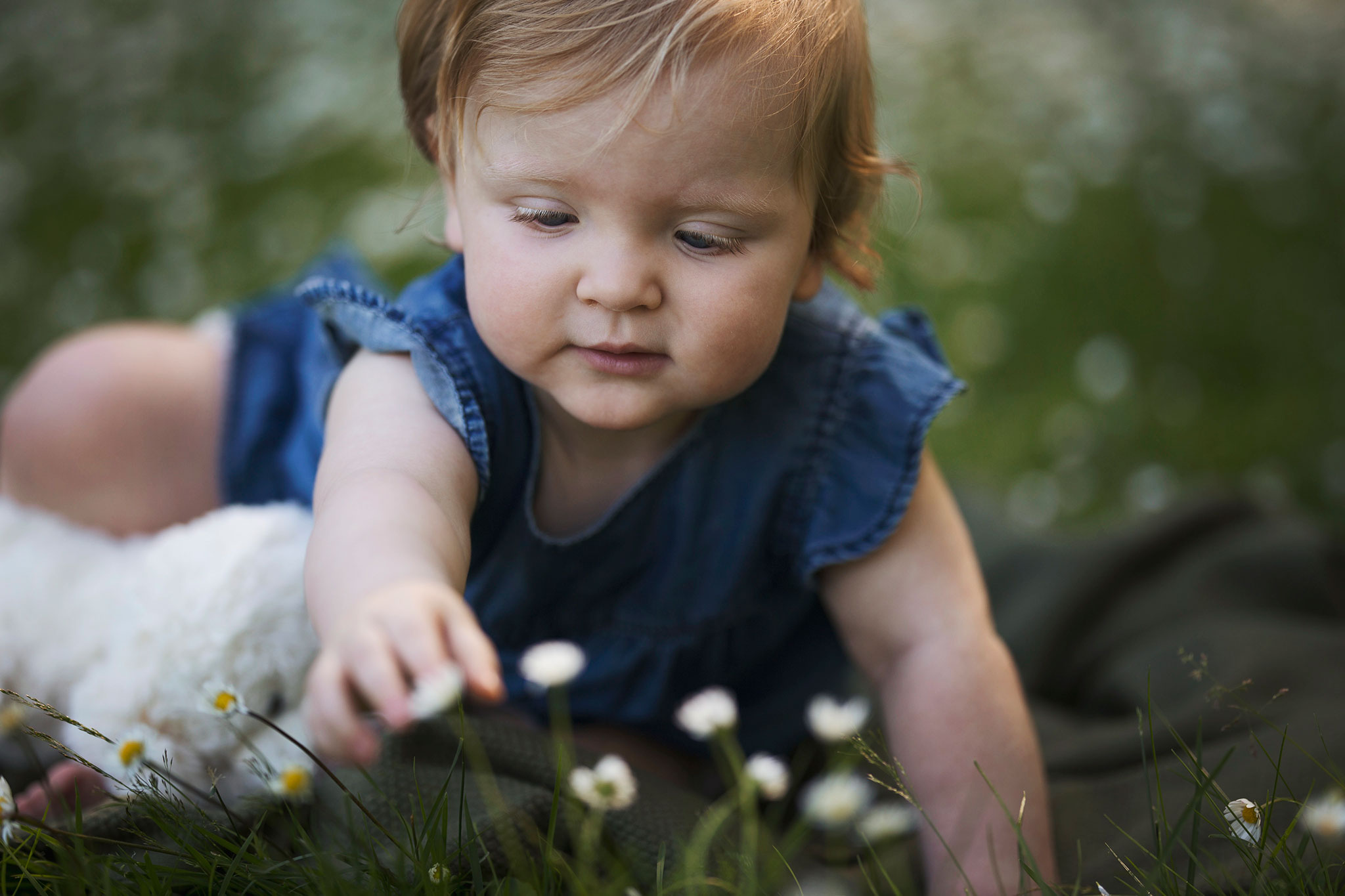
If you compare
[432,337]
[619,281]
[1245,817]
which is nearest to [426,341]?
[432,337]

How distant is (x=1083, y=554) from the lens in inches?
71.7

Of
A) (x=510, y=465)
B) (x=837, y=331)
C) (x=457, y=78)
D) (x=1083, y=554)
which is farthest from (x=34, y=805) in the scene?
(x=1083, y=554)

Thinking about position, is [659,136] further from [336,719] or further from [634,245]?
[336,719]

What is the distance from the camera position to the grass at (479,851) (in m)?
0.79

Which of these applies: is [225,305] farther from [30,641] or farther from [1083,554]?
[1083,554]

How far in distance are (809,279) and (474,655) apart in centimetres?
65

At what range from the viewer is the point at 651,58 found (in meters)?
0.89

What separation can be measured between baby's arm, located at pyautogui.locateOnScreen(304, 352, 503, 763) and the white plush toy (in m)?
0.14

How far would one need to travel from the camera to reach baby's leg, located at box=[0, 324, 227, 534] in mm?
1432

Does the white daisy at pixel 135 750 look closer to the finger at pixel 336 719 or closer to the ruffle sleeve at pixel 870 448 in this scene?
the finger at pixel 336 719

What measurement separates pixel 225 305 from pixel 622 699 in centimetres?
200

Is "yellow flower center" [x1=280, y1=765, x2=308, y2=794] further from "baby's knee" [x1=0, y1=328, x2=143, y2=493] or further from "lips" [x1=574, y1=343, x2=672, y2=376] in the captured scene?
"baby's knee" [x1=0, y1=328, x2=143, y2=493]

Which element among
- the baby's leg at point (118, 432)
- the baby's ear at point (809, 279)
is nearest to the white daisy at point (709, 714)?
the baby's ear at point (809, 279)

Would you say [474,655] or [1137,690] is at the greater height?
[474,655]
